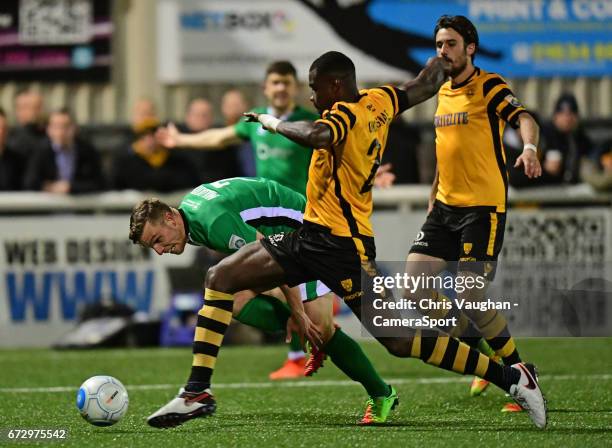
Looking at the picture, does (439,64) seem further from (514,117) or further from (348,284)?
(348,284)

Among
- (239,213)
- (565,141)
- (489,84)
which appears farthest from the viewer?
(565,141)

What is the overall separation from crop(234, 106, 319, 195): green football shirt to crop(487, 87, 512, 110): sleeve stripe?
2.35 m

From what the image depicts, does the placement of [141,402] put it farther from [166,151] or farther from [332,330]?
[166,151]

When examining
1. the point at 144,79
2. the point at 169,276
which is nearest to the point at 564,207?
the point at 169,276

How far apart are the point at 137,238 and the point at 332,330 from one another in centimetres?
123

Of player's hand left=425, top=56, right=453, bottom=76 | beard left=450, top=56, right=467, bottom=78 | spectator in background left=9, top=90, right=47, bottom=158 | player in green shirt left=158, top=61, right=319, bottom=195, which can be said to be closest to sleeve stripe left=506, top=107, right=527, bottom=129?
beard left=450, top=56, right=467, bottom=78

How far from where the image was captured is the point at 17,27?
1469 cm

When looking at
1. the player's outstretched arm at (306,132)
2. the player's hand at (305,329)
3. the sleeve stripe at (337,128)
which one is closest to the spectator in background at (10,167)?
the player's hand at (305,329)

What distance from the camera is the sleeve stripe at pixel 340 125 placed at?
6595 millimetres

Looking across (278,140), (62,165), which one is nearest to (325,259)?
(278,140)

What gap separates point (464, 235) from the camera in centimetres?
802

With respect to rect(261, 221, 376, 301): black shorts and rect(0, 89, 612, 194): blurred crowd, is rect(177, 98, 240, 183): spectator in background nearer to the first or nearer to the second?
rect(0, 89, 612, 194): blurred crowd

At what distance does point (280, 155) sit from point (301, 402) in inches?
93.3

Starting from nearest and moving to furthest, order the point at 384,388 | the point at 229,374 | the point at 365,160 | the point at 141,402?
the point at 365,160 < the point at 384,388 < the point at 141,402 < the point at 229,374
